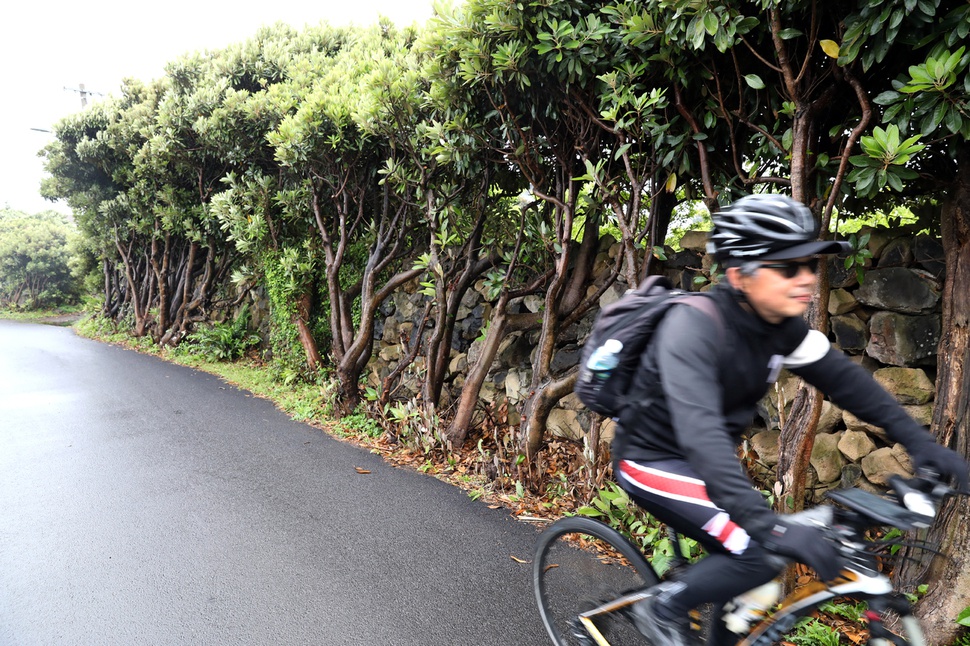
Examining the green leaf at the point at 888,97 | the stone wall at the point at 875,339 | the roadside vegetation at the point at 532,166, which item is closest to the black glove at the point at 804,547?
the roadside vegetation at the point at 532,166

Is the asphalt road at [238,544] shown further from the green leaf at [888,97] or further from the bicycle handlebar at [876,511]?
the green leaf at [888,97]

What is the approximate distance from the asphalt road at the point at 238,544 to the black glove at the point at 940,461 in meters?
2.09

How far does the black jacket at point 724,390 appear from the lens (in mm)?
1794

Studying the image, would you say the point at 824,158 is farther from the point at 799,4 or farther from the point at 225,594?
the point at 225,594

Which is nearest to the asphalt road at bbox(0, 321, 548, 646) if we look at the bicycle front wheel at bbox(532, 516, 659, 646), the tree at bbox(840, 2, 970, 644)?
the bicycle front wheel at bbox(532, 516, 659, 646)

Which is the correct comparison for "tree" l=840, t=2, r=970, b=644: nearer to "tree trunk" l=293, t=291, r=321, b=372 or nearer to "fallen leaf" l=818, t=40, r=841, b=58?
"fallen leaf" l=818, t=40, r=841, b=58

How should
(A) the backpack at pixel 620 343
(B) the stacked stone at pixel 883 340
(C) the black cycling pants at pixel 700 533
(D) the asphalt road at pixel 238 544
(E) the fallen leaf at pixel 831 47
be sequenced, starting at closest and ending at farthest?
(C) the black cycling pants at pixel 700 533, (A) the backpack at pixel 620 343, (E) the fallen leaf at pixel 831 47, (D) the asphalt road at pixel 238 544, (B) the stacked stone at pixel 883 340

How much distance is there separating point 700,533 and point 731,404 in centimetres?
48

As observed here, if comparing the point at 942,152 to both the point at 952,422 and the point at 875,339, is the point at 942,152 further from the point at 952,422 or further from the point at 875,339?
the point at 952,422

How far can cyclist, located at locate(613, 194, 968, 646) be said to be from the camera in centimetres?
181

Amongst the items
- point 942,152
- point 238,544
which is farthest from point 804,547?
point 238,544

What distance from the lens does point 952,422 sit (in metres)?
2.92

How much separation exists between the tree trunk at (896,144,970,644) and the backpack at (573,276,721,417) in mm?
1785

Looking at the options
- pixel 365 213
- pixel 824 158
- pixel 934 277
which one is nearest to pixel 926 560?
pixel 934 277
